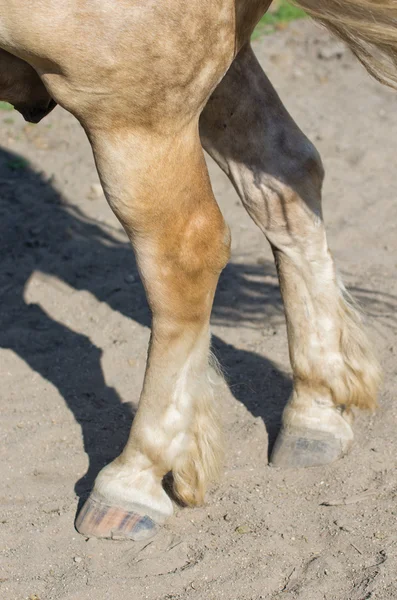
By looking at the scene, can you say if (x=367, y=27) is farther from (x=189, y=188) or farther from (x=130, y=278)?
(x=130, y=278)

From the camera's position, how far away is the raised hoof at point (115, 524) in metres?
2.40

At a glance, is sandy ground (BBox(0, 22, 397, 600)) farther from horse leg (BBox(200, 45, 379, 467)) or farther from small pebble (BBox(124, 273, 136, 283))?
horse leg (BBox(200, 45, 379, 467))

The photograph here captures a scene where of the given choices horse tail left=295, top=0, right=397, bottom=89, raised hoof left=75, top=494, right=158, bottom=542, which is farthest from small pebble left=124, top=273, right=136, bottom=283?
horse tail left=295, top=0, right=397, bottom=89

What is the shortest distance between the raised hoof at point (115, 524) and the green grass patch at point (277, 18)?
181 inches

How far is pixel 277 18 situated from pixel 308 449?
461cm

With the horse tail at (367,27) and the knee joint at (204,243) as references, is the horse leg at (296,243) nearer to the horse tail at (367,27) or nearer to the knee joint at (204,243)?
the knee joint at (204,243)

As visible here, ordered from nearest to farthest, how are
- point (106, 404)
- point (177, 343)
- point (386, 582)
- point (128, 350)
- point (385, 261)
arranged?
1. point (386, 582)
2. point (177, 343)
3. point (106, 404)
4. point (128, 350)
5. point (385, 261)

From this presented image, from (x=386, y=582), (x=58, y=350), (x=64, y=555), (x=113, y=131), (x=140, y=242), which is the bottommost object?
(x=58, y=350)

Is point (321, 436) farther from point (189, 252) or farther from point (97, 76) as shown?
point (97, 76)

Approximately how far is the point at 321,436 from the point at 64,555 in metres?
0.86

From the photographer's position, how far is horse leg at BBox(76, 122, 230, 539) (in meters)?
2.04

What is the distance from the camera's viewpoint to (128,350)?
11.1 ft

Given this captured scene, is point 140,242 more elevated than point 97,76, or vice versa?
point 97,76

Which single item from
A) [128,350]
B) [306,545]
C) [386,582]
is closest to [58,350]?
[128,350]
